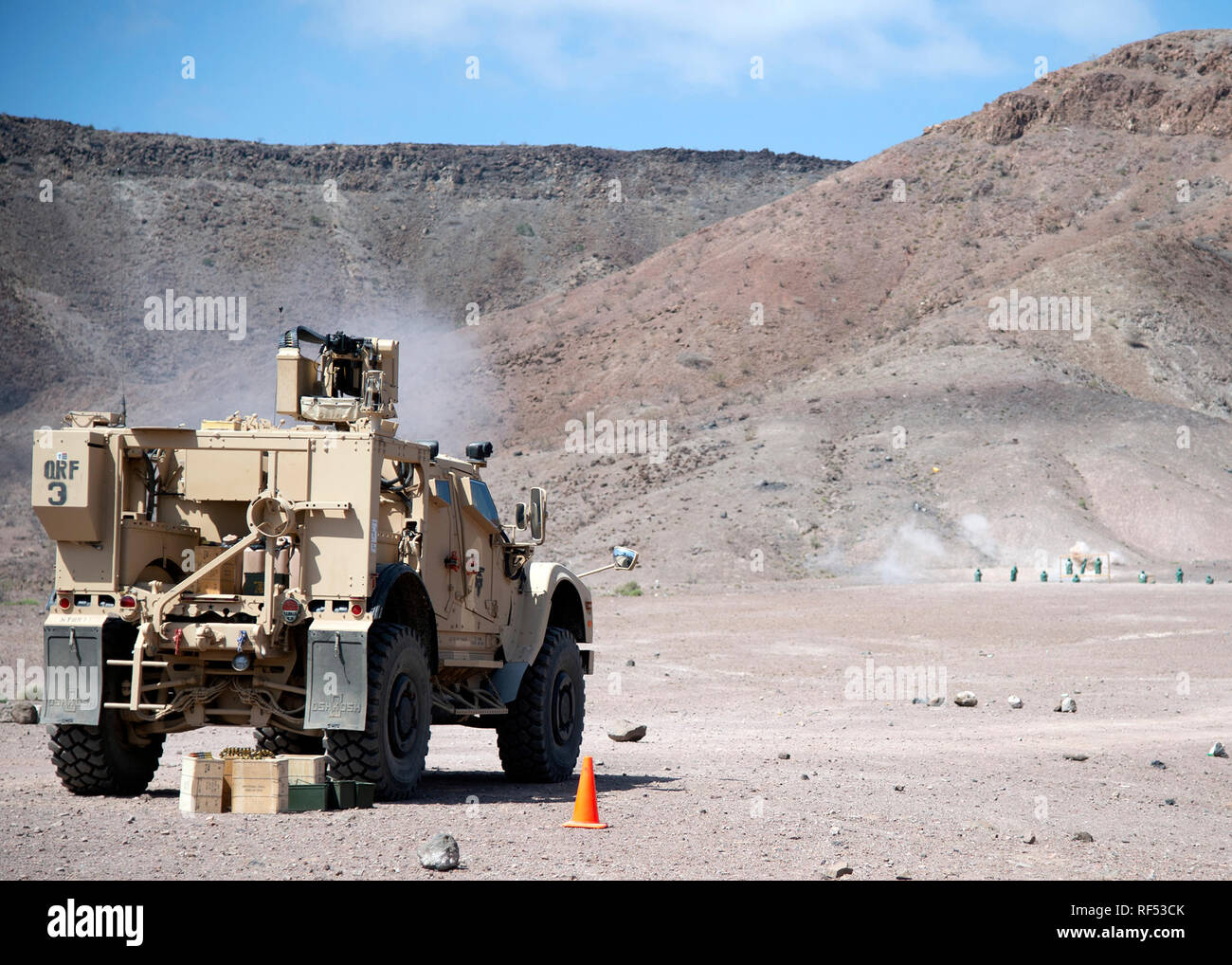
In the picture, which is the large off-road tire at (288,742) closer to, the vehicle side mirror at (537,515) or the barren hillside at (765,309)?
the vehicle side mirror at (537,515)

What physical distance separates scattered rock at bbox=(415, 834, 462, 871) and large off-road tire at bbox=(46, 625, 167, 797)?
11.5 feet

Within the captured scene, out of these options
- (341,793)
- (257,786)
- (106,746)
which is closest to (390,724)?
(341,793)

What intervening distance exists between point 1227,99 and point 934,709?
81.5m

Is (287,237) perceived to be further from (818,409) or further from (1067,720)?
(1067,720)

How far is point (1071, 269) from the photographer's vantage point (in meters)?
71.9

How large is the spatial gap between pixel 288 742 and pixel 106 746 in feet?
7.90

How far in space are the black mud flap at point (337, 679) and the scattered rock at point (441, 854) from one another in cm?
191

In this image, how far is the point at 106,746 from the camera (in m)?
→ 10.5

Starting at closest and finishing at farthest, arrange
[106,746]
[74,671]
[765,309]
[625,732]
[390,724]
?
[74,671] < [390,724] < [106,746] < [625,732] < [765,309]

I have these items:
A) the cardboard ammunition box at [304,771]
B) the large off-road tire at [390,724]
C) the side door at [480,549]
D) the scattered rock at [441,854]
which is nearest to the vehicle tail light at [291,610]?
the large off-road tire at [390,724]

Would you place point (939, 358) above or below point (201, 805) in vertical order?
above

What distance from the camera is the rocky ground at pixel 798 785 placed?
8547 mm

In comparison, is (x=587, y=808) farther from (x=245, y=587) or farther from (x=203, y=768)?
(x=245, y=587)
